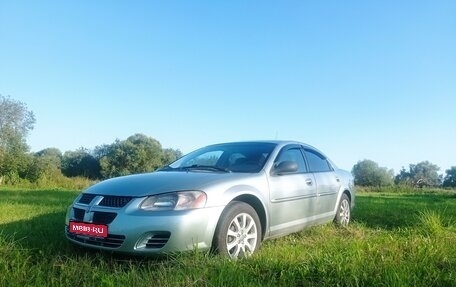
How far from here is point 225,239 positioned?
418cm

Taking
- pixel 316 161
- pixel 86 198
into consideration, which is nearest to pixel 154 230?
pixel 86 198

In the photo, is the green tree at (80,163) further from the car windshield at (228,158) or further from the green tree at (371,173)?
the car windshield at (228,158)

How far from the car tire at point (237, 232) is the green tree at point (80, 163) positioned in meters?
69.0

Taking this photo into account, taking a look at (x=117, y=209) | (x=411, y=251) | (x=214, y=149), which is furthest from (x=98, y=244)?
(x=411, y=251)

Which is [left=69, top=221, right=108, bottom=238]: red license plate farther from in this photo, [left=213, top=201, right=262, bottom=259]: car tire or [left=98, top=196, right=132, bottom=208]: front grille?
[left=213, top=201, right=262, bottom=259]: car tire

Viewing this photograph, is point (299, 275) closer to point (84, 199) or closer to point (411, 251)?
point (411, 251)

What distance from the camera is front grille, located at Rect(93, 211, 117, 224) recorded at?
13.3 feet

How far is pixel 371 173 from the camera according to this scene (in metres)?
88.2

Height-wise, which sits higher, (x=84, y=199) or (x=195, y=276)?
(x=84, y=199)

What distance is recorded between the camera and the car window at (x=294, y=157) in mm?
5580

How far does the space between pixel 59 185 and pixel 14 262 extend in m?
22.5

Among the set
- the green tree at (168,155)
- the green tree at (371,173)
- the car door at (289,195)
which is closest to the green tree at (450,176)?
the green tree at (371,173)

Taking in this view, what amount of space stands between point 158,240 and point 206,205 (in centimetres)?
56

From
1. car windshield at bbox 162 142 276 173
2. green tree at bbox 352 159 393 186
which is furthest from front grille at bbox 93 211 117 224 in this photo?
green tree at bbox 352 159 393 186
